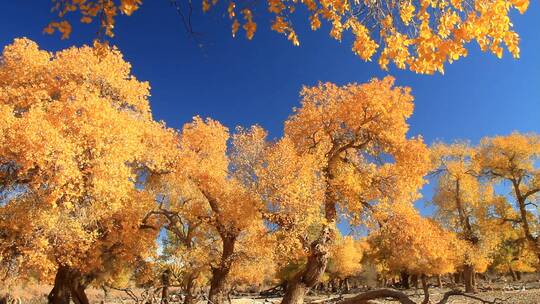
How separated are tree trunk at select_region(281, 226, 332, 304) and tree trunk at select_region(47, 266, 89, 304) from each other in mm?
11520

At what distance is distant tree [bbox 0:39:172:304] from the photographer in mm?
17375

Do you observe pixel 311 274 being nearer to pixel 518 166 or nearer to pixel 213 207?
pixel 213 207

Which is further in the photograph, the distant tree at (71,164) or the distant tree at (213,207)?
the distant tree at (213,207)

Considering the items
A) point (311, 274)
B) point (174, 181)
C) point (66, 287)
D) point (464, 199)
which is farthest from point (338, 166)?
point (464, 199)

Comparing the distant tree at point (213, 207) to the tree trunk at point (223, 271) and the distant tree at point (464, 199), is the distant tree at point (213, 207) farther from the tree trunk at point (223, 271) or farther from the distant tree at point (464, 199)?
the distant tree at point (464, 199)

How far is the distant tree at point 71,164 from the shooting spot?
17375 mm

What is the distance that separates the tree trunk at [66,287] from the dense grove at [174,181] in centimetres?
7

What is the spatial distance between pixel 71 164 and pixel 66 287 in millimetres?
8242

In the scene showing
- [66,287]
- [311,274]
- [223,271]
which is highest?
[223,271]

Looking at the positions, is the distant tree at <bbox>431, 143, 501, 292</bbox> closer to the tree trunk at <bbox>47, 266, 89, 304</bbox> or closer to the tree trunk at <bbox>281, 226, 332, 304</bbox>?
the tree trunk at <bbox>281, 226, 332, 304</bbox>

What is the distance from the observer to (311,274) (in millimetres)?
18531

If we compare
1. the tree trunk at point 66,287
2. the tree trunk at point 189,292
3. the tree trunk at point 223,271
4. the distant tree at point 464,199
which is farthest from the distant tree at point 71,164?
the distant tree at point 464,199

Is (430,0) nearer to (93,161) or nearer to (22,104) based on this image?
(93,161)

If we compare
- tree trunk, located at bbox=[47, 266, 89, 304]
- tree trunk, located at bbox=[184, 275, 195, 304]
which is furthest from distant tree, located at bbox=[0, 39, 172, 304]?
tree trunk, located at bbox=[184, 275, 195, 304]
